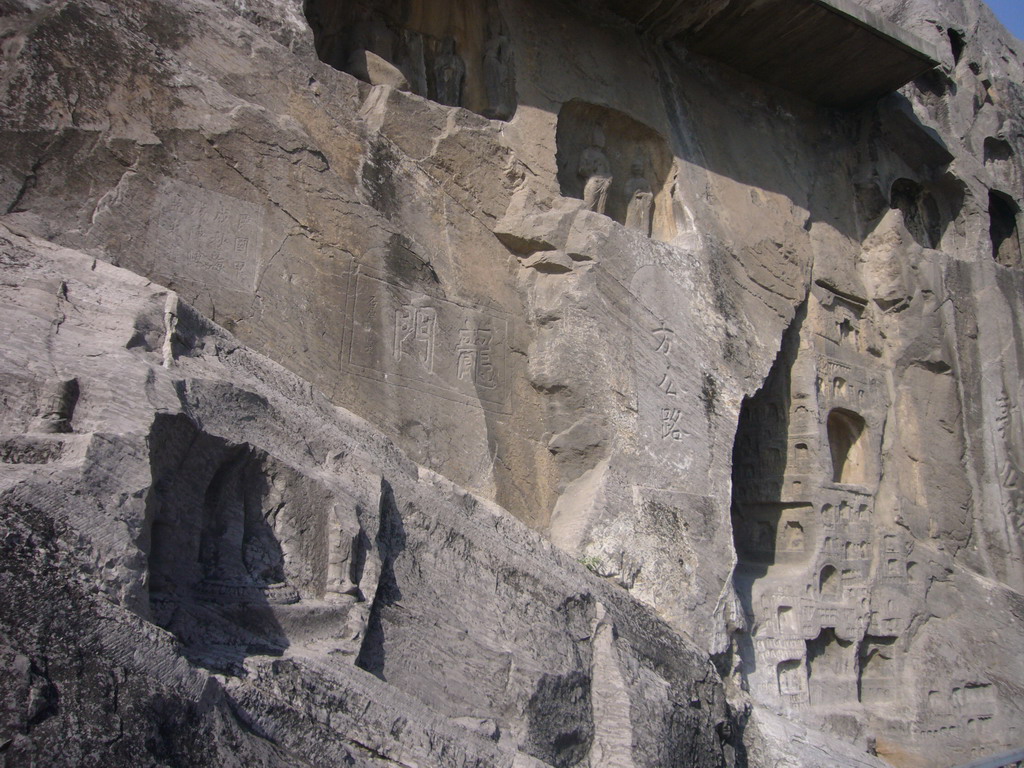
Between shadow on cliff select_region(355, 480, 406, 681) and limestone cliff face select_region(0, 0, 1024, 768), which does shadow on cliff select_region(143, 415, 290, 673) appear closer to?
limestone cliff face select_region(0, 0, 1024, 768)

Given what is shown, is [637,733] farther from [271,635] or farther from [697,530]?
[697,530]

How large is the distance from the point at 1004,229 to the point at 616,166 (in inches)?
216

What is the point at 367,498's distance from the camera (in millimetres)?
3770

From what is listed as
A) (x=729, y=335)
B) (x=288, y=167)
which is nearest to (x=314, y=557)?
(x=288, y=167)

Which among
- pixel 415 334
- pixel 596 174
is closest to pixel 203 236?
pixel 415 334

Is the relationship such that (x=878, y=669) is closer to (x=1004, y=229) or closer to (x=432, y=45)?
(x=1004, y=229)

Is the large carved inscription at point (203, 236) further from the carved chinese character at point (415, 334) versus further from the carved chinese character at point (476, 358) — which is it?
the carved chinese character at point (476, 358)

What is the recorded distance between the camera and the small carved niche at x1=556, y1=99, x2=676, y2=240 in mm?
7293

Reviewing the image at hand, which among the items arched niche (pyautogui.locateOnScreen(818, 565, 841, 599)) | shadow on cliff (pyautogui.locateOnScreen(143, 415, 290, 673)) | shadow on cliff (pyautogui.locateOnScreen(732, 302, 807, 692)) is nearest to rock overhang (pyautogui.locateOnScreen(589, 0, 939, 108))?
shadow on cliff (pyautogui.locateOnScreen(732, 302, 807, 692))

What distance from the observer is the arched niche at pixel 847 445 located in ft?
27.1

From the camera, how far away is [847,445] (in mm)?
8430

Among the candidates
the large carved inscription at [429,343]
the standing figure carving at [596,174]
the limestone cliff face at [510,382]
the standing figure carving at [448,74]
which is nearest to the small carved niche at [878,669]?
the limestone cliff face at [510,382]

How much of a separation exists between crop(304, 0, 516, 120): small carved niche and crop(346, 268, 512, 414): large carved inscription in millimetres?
1813

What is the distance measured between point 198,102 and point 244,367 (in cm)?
200
